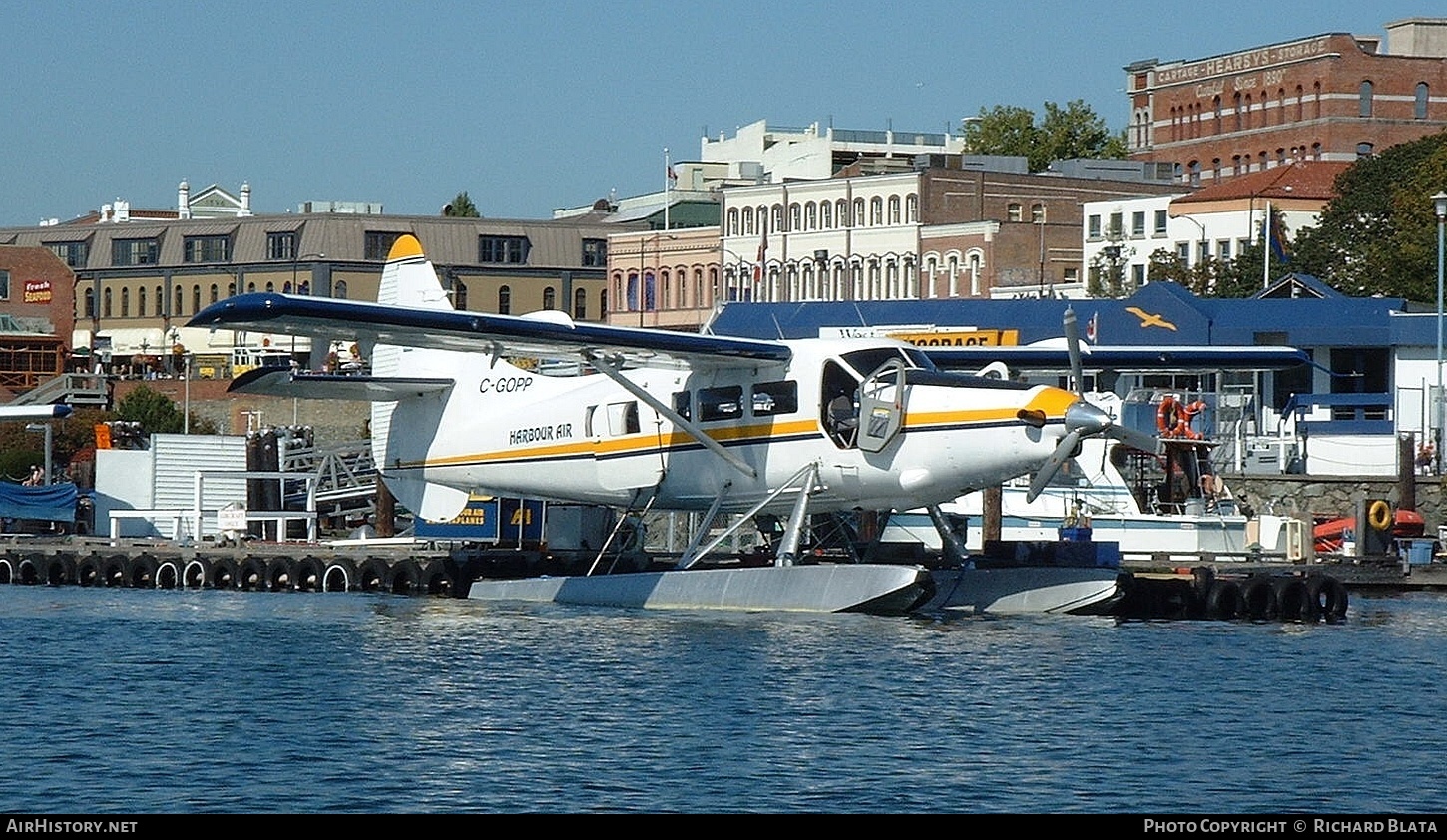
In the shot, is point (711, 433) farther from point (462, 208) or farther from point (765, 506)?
point (462, 208)

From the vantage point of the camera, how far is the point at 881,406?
26906 mm

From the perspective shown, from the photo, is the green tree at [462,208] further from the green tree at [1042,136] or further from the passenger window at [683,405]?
the passenger window at [683,405]

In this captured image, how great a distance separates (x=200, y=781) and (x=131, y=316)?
10523cm

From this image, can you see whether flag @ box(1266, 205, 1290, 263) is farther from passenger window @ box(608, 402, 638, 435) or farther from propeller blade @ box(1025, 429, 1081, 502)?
propeller blade @ box(1025, 429, 1081, 502)

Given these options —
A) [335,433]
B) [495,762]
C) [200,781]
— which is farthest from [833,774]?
[335,433]

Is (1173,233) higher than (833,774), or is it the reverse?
(1173,233)

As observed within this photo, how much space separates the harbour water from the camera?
54.7 feet

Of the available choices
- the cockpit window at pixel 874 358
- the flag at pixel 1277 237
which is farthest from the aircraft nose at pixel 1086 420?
the flag at pixel 1277 237

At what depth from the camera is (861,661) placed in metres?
24.2

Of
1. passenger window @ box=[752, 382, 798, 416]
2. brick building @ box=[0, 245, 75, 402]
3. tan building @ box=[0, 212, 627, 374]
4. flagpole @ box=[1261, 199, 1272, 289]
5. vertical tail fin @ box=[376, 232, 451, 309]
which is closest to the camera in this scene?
passenger window @ box=[752, 382, 798, 416]

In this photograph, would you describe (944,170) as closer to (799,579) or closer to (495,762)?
(799,579)

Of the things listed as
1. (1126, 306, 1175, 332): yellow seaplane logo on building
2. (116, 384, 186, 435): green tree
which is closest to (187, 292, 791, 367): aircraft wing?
(1126, 306, 1175, 332): yellow seaplane logo on building

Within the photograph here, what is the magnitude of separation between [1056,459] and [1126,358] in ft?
21.2

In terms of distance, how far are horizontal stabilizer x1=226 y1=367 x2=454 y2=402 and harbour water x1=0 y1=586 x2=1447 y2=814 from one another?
294 centimetres
